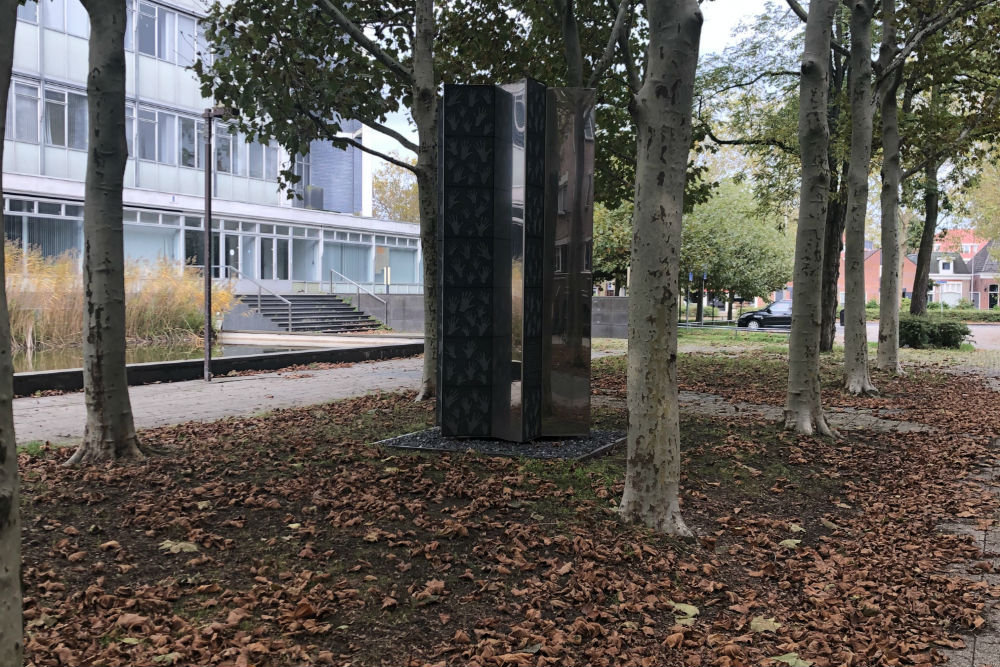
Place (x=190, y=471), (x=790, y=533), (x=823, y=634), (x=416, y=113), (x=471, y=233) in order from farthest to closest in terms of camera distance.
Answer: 1. (x=416, y=113)
2. (x=471, y=233)
3. (x=190, y=471)
4. (x=790, y=533)
5. (x=823, y=634)

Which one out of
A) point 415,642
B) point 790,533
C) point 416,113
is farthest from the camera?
point 416,113

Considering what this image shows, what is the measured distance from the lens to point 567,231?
7.80 m

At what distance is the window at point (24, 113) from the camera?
26812mm

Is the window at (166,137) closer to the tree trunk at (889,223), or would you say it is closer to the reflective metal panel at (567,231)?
the tree trunk at (889,223)

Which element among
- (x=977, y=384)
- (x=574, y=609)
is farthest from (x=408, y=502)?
(x=977, y=384)

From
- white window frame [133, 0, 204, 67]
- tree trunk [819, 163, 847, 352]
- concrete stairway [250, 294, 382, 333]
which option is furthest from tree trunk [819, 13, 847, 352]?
white window frame [133, 0, 204, 67]

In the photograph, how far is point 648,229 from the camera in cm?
499

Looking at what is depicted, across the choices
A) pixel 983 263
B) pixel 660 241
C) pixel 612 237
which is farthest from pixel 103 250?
pixel 983 263

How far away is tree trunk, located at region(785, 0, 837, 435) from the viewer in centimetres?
848

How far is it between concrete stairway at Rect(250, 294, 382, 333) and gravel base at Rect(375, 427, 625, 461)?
21.4m

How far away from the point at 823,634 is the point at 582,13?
12716 mm

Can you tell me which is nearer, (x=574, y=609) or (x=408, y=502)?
(x=574, y=609)

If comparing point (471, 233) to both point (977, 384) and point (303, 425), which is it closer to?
point (303, 425)

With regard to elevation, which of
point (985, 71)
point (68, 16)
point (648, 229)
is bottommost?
point (648, 229)
